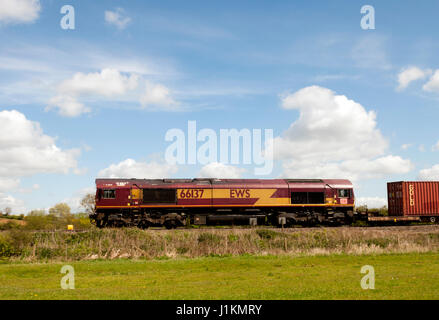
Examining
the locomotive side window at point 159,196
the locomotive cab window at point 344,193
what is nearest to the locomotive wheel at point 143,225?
the locomotive side window at point 159,196

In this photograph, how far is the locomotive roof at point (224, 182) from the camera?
37.2m

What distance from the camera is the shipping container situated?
135 ft

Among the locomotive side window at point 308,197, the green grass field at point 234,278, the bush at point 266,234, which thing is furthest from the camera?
the locomotive side window at point 308,197

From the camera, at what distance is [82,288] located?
15781 millimetres

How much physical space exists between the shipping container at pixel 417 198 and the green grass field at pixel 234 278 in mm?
17336

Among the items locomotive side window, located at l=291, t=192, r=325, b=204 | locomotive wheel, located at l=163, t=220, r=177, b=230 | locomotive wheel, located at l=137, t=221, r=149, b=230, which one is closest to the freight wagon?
locomotive side window, located at l=291, t=192, r=325, b=204

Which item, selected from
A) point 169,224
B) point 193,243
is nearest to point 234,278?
point 193,243

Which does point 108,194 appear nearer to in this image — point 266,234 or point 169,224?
point 169,224

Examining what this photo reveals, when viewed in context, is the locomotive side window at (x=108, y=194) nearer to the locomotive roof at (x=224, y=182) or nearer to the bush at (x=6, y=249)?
the locomotive roof at (x=224, y=182)

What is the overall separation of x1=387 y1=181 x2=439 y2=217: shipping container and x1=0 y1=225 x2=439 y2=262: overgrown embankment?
1169 cm

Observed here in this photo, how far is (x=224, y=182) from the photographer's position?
38781mm

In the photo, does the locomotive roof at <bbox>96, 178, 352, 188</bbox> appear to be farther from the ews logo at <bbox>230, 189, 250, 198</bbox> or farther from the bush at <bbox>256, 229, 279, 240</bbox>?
the bush at <bbox>256, 229, 279, 240</bbox>

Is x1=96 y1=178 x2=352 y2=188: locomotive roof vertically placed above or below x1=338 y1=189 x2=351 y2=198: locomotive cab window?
above
